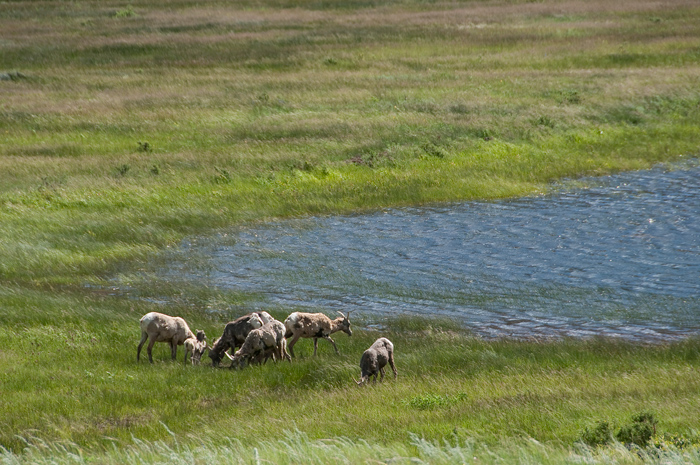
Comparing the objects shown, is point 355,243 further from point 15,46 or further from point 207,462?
point 15,46

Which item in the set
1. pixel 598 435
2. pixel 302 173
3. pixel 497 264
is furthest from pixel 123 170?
pixel 598 435

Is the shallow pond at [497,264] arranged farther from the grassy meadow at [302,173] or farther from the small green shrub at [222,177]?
the small green shrub at [222,177]

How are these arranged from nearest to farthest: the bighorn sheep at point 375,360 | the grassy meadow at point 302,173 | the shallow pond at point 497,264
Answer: the grassy meadow at point 302,173 → the bighorn sheep at point 375,360 → the shallow pond at point 497,264

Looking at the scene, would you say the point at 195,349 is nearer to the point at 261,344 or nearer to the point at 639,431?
the point at 261,344

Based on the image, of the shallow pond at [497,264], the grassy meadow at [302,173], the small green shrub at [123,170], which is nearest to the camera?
the grassy meadow at [302,173]

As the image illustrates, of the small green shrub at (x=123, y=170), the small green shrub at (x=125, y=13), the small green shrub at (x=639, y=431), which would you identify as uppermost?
the small green shrub at (x=125, y=13)

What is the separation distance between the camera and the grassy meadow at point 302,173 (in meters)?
13.4

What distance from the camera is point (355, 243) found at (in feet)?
89.9

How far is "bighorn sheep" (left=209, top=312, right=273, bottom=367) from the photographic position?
17.2m

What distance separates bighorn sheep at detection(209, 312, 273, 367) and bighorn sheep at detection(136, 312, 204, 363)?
0.72 meters

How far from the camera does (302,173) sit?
34344 mm

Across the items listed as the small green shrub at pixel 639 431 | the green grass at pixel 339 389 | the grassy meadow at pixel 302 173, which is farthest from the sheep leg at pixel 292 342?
the small green shrub at pixel 639 431

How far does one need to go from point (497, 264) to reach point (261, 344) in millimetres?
10269

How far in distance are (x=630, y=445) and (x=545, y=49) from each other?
50.3 meters
